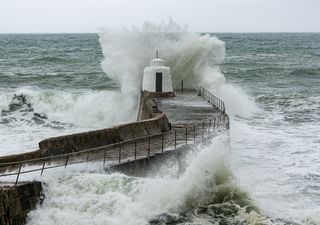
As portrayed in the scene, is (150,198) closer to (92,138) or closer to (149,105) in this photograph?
(92,138)

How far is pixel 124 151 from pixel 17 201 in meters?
3.91

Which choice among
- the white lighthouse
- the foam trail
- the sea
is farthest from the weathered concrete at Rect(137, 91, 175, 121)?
the foam trail

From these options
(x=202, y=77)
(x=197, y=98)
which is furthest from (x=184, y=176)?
(x=202, y=77)

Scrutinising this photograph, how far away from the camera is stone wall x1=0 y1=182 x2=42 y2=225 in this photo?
9643 mm

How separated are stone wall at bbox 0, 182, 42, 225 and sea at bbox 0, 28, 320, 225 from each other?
26 centimetres

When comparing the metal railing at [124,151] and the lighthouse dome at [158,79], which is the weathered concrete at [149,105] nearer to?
the lighthouse dome at [158,79]

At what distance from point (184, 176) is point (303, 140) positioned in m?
9.03

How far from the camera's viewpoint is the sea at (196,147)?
1091 centimetres

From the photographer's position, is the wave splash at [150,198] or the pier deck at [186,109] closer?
the wave splash at [150,198]

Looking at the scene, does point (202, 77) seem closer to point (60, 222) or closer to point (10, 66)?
point (60, 222)

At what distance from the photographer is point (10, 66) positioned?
49.3 m

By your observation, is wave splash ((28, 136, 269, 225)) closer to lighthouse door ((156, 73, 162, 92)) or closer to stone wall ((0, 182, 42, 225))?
stone wall ((0, 182, 42, 225))

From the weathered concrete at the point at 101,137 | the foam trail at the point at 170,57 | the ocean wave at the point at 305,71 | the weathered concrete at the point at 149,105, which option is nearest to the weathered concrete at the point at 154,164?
the weathered concrete at the point at 101,137

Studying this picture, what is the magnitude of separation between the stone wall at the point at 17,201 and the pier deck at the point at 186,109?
6.88 metres
